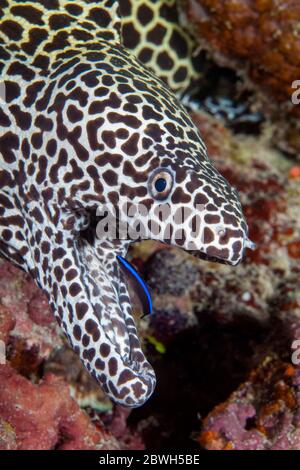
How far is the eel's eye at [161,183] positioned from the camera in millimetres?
2537

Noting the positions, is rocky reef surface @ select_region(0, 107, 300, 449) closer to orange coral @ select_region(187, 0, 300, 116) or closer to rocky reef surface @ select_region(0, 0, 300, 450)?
rocky reef surface @ select_region(0, 0, 300, 450)

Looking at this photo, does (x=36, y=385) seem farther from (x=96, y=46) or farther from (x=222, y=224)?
(x=96, y=46)

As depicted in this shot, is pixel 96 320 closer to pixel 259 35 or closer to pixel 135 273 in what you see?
pixel 135 273

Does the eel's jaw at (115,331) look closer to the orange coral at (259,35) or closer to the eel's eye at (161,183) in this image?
the eel's eye at (161,183)

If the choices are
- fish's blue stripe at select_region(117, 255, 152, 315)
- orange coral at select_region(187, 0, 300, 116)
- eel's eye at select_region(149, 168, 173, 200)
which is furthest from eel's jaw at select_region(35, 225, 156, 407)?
orange coral at select_region(187, 0, 300, 116)

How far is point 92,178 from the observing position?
8.81ft

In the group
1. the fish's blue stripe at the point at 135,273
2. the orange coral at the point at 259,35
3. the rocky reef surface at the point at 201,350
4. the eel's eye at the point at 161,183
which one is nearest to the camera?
the eel's eye at the point at 161,183

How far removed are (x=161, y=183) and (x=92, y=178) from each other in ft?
1.21

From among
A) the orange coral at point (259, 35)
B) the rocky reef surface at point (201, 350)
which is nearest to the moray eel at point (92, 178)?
the rocky reef surface at point (201, 350)

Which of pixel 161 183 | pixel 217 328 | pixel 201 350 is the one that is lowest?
pixel 201 350

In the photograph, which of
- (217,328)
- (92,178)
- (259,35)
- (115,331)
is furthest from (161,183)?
(259,35)

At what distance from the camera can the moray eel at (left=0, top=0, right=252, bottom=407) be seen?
8.39ft
